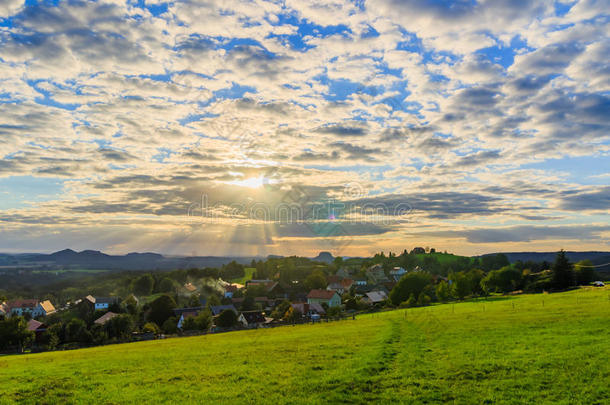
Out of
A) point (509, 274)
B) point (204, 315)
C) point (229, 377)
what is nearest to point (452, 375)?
point (229, 377)

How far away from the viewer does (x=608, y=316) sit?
3547 cm

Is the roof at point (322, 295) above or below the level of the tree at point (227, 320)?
below

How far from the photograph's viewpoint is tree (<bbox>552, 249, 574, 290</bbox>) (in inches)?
3873

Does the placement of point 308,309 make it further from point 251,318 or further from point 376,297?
point 376,297

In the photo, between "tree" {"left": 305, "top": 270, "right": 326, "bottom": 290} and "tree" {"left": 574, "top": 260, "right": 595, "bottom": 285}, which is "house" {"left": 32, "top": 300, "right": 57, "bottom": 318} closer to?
"tree" {"left": 305, "top": 270, "right": 326, "bottom": 290}

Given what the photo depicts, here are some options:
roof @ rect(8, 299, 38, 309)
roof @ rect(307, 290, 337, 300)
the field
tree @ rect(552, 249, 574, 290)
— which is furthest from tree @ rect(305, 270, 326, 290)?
the field

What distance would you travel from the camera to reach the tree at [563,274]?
9838 cm

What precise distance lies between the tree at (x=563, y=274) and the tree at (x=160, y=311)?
106957 mm

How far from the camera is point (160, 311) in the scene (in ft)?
332

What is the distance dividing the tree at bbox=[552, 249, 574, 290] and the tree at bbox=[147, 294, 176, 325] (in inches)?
4211

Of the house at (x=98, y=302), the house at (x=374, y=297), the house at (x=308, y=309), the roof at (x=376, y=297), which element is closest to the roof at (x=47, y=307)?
the house at (x=98, y=302)

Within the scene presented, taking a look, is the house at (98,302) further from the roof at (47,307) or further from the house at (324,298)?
the house at (324,298)

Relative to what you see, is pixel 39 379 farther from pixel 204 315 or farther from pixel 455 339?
pixel 204 315

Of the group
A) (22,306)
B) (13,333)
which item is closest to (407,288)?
(13,333)
